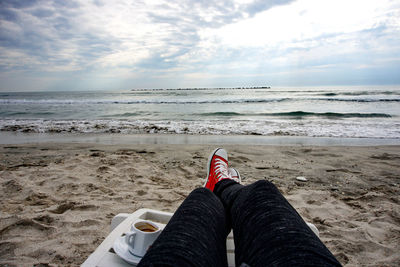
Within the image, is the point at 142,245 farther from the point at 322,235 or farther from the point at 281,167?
the point at 281,167

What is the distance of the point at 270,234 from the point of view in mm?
840

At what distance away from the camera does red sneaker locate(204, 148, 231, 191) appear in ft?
6.01

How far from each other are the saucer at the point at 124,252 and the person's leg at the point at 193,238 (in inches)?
9.1

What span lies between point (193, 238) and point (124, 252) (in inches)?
14.9

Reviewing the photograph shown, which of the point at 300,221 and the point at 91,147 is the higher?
the point at 300,221

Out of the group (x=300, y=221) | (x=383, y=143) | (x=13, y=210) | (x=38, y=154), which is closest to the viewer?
(x=300, y=221)

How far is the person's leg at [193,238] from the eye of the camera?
71 cm

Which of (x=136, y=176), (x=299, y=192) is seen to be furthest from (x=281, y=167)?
(x=136, y=176)

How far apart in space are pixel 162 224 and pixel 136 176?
5.56 ft

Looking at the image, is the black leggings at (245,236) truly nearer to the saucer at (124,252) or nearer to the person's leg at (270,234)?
the person's leg at (270,234)

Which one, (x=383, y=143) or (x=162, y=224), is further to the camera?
(x=383, y=143)

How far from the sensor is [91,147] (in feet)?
14.9

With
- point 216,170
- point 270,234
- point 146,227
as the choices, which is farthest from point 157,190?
point 270,234

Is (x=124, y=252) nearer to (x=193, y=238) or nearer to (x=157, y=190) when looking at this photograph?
(x=193, y=238)
